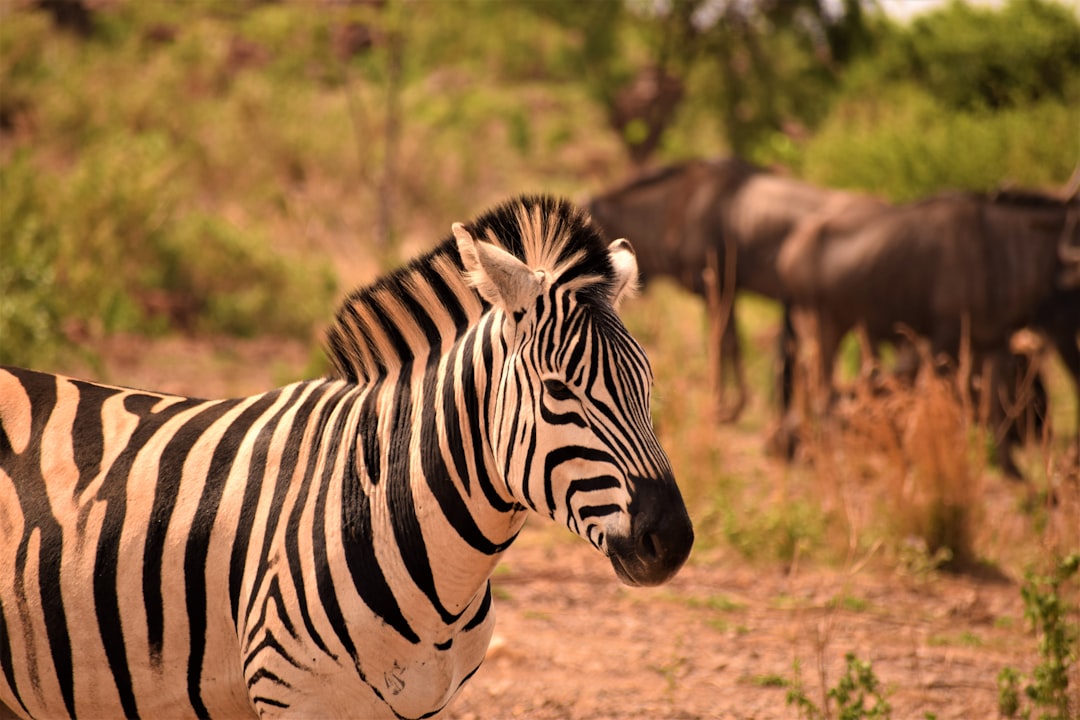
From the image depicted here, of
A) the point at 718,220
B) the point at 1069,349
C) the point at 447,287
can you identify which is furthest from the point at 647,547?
the point at 718,220

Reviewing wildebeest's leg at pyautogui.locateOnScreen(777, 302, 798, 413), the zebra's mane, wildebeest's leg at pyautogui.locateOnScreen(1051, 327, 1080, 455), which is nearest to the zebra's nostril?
the zebra's mane

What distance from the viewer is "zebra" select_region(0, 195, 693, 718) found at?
2457mm

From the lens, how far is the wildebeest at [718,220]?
10.0m

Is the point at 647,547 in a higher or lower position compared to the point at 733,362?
lower

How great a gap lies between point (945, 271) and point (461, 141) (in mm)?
10964

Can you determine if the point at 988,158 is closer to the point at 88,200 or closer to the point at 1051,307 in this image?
the point at 1051,307

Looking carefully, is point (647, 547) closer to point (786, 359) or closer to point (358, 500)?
point (358, 500)

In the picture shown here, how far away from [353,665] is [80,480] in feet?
2.73

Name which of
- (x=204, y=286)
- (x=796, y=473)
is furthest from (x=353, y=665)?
(x=204, y=286)

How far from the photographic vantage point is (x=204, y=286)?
11.4 meters

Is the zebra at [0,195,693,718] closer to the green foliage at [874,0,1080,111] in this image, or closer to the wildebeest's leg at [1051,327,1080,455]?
the wildebeest's leg at [1051,327,1080,455]

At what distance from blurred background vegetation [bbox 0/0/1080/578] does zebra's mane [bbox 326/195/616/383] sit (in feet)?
10.9

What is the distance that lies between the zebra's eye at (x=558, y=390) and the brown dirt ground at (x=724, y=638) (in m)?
1.97

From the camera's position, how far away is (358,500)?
2.64 meters
